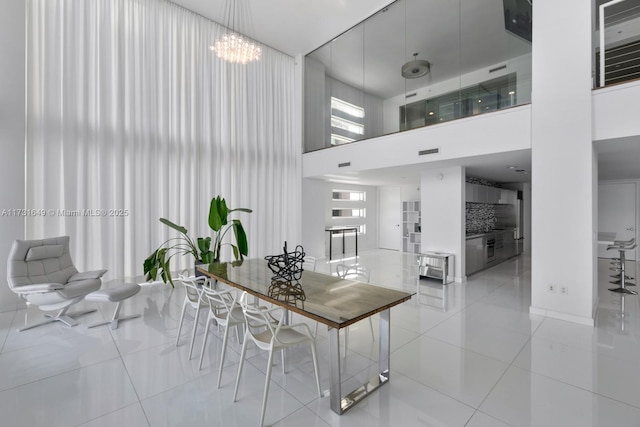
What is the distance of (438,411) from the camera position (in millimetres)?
2002

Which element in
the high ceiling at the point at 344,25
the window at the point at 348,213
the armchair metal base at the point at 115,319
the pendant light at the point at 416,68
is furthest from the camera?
the window at the point at 348,213

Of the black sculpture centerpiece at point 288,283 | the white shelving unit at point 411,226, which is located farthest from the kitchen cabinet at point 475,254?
the black sculpture centerpiece at point 288,283

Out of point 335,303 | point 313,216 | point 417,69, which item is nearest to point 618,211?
point 417,69

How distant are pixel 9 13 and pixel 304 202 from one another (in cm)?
581

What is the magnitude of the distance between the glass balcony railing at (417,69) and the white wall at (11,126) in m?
5.23

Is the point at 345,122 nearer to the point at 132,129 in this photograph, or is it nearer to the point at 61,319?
the point at 132,129

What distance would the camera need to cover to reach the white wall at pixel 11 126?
388 cm

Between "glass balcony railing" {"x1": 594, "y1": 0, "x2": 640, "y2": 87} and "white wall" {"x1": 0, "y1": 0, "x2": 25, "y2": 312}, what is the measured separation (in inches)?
302

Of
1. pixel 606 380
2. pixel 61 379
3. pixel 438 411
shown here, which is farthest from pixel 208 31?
pixel 606 380

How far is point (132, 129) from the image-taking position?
4973mm

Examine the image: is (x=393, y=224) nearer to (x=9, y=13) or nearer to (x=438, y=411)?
(x=438, y=411)

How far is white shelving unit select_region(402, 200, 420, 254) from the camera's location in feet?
30.1

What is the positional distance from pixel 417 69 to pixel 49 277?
7.84 m

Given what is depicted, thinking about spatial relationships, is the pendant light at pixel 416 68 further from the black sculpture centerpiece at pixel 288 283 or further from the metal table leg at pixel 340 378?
the metal table leg at pixel 340 378
